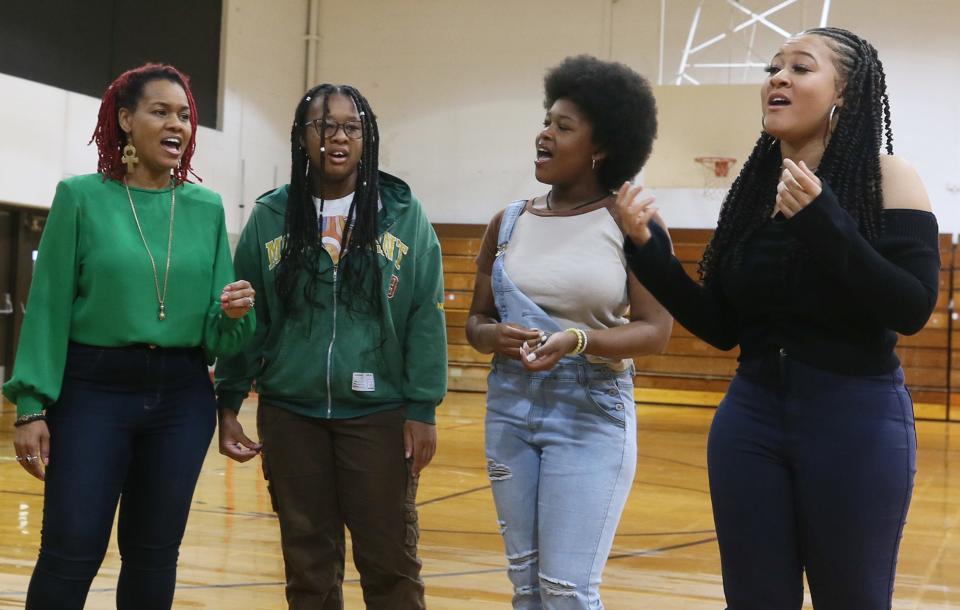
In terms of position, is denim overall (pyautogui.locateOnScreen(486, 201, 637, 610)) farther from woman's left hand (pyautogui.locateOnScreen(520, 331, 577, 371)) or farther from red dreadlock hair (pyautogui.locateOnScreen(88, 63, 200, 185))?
red dreadlock hair (pyautogui.locateOnScreen(88, 63, 200, 185))

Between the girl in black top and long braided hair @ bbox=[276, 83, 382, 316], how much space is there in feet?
2.93

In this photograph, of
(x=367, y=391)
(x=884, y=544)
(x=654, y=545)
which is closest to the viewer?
(x=884, y=544)

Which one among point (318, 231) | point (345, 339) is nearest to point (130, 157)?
point (318, 231)

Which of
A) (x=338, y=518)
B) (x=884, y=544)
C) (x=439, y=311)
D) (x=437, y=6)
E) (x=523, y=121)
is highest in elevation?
(x=437, y=6)

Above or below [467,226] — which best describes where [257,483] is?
below

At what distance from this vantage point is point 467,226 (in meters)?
16.2

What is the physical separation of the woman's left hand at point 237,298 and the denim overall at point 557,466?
2.16 ft

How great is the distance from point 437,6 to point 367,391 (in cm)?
1430

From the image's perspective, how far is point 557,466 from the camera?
2729 millimetres

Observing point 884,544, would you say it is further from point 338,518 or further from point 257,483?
point 257,483

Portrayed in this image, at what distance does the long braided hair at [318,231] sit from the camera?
9.87ft

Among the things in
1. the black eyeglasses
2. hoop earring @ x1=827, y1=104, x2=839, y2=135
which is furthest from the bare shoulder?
the black eyeglasses

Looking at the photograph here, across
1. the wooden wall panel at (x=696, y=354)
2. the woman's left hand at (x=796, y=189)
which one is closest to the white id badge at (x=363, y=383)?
the woman's left hand at (x=796, y=189)

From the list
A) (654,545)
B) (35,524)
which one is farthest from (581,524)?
(35,524)
